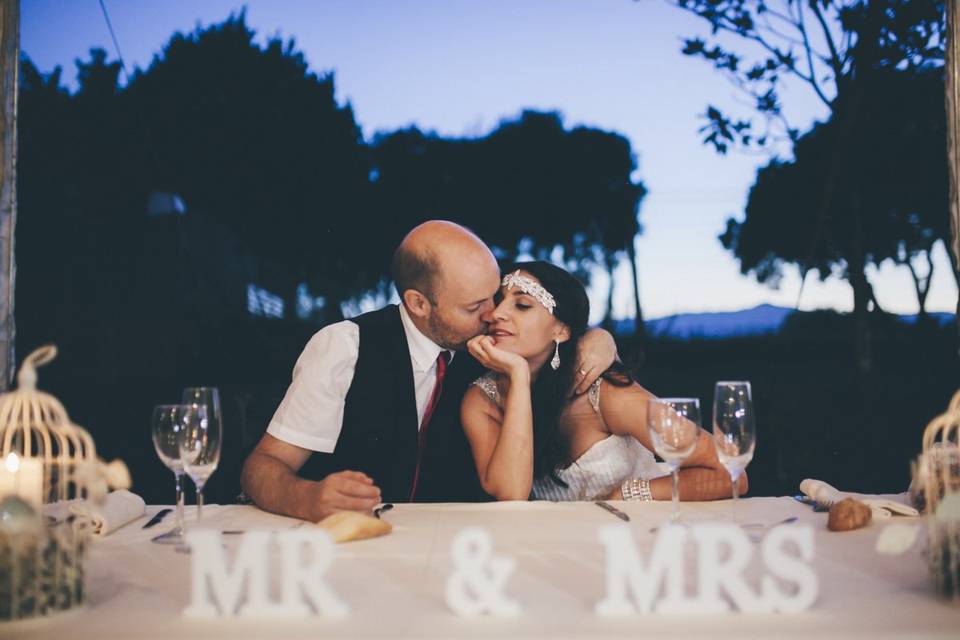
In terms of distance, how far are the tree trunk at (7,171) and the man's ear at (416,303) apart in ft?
3.96

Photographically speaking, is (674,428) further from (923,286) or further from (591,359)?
(923,286)

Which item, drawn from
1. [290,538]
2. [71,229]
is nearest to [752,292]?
[71,229]

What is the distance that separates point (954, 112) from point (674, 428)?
117 cm

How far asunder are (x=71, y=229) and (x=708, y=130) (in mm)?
6944

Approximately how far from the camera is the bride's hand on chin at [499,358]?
2.47 metres

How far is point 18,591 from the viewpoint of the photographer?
109 centimetres

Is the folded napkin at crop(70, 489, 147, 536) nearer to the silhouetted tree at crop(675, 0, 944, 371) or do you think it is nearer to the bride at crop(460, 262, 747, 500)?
the bride at crop(460, 262, 747, 500)

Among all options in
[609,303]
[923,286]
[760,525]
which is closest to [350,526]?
[760,525]

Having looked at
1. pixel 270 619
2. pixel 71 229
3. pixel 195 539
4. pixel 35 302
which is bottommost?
pixel 270 619

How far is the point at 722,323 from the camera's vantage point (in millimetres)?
10570

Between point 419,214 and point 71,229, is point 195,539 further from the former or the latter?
point 419,214

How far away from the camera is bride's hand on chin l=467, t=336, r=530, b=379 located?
8.10 ft

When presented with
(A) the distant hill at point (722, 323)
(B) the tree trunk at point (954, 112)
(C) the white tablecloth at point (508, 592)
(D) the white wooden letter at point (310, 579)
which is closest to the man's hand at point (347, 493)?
(C) the white tablecloth at point (508, 592)

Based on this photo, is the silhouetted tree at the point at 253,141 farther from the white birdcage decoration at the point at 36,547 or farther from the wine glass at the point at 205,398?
the white birdcage decoration at the point at 36,547
